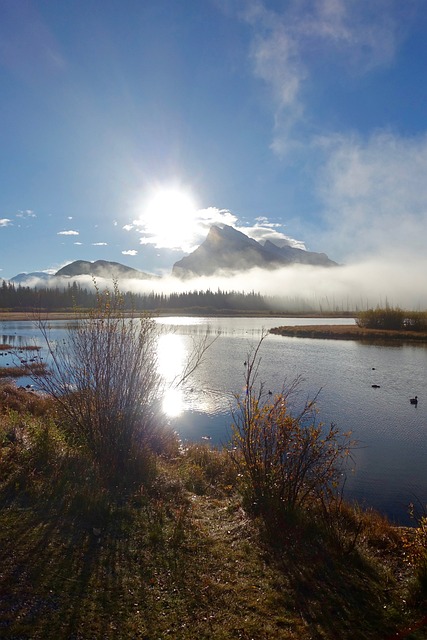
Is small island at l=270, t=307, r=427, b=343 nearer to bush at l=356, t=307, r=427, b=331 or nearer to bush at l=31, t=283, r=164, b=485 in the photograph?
bush at l=356, t=307, r=427, b=331

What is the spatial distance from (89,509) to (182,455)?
680 centimetres

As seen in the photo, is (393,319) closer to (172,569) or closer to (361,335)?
(361,335)

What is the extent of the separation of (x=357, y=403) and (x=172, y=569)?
66.6 feet

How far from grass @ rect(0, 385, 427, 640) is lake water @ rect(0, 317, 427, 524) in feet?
15.2

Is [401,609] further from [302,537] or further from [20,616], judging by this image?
[20,616]

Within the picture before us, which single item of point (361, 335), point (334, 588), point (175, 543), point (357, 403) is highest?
point (361, 335)

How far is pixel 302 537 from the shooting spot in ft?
24.2

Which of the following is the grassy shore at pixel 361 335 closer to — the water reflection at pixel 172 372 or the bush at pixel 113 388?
the water reflection at pixel 172 372

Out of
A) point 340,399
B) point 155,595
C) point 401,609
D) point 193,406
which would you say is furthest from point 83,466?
point 340,399

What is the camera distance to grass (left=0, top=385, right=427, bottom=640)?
4.83m

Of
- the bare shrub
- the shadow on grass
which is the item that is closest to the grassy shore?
the bare shrub

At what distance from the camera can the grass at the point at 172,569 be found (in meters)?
4.83

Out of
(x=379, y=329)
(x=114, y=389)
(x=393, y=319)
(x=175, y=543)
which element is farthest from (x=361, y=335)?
(x=175, y=543)

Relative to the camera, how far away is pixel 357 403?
24391 millimetres
